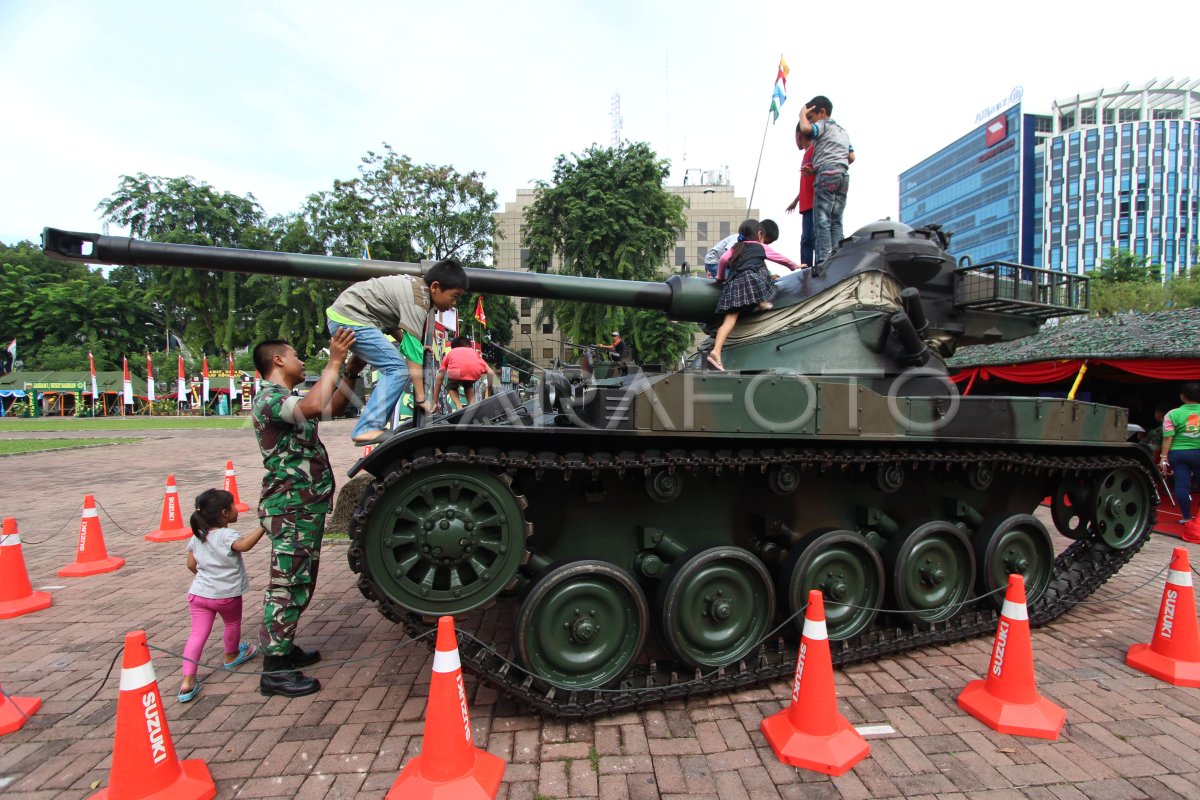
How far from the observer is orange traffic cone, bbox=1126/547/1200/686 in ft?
13.7

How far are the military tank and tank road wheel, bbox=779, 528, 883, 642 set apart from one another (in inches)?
0.8

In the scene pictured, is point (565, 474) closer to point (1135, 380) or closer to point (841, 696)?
point (841, 696)

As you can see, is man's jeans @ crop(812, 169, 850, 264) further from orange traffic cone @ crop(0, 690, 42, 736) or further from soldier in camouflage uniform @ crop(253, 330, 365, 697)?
orange traffic cone @ crop(0, 690, 42, 736)

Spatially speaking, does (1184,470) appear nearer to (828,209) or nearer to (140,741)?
(828,209)

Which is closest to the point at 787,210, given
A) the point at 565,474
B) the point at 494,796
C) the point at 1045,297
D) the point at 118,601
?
the point at 1045,297

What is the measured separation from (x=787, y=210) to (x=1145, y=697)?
196 inches

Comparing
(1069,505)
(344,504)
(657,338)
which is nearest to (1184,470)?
(1069,505)

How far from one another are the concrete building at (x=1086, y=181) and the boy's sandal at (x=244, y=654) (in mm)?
97897

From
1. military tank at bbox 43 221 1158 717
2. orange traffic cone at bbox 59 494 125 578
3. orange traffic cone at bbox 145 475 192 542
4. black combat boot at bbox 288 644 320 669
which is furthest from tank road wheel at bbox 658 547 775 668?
orange traffic cone at bbox 145 475 192 542

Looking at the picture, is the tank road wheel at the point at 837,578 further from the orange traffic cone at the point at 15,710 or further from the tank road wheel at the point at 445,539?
the orange traffic cone at the point at 15,710

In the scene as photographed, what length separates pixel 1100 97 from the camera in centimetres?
8744

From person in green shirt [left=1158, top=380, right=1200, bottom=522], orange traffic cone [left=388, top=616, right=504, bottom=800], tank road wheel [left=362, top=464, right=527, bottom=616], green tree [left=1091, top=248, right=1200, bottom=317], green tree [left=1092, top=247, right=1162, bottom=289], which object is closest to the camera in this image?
orange traffic cone [left=388, top=616, right=504, bottom=800]

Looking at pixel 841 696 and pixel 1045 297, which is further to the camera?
pixel 1045 297

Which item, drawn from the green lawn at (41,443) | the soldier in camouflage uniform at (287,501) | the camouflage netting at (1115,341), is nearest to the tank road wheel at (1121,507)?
the camouflage netting at (1115,341)
